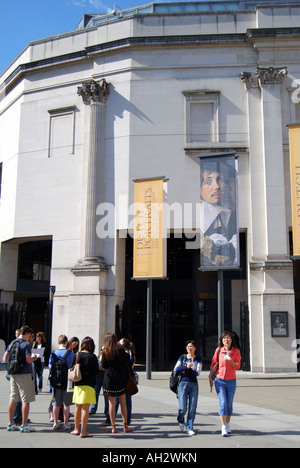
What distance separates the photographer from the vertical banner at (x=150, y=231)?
18.9m

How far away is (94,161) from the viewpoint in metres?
22.8

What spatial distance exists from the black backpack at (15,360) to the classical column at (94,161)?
42.3 feet

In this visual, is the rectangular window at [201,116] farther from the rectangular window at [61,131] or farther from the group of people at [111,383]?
the group of people at [111,383]

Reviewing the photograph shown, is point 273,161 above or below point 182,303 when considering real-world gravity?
A: above

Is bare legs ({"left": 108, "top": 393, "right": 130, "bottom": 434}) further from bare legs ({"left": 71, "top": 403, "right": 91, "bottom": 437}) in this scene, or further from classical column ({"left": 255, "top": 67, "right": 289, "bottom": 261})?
classical column ({"left": 255, "top": 67, "right": 289, "bottom": 261})

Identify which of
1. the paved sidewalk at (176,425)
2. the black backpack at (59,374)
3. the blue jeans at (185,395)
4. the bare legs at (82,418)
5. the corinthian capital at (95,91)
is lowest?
the paved sidewalk at (176,425)

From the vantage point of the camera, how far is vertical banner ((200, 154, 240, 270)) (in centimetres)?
1634

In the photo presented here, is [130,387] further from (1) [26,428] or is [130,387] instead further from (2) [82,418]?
(1) [26,428]

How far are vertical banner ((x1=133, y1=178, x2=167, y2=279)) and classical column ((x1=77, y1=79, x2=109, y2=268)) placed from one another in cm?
322

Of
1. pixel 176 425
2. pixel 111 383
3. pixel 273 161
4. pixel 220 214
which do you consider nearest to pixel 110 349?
pixel 111 383

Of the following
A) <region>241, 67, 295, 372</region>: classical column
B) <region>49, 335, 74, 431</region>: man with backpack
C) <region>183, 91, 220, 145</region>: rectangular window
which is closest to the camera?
<region>49, 335, 74, 431</region>: man with backpack

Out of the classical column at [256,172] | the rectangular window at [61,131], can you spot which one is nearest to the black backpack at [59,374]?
the classical column at [256,172]

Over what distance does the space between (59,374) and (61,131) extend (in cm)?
1759

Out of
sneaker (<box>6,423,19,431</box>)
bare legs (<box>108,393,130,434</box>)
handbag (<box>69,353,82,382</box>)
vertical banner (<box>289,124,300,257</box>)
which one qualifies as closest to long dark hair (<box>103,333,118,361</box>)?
handbag (<box>69,353,82,382</box>)
